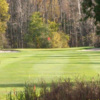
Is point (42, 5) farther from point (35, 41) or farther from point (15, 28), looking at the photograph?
point (35, 41)

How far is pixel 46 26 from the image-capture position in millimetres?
67938

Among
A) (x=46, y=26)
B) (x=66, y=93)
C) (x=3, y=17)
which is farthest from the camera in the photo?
(x=46, y=26)

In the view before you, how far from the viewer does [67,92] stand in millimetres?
8992

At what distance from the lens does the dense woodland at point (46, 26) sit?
67.4 m

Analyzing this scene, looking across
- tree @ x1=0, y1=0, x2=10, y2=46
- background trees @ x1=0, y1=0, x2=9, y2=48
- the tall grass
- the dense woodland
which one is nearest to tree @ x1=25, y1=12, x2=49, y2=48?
the dense woodland

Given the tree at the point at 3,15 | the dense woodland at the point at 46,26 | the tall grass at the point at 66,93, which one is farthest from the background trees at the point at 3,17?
the tall grass at the point at 66,93

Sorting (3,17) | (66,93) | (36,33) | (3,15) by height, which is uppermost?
(3,15)

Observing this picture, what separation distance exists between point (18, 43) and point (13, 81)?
6000 cm

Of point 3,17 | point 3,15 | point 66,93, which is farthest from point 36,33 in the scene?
point 66,93

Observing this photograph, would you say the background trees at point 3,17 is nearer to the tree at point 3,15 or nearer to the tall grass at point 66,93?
the tree at point 3,15

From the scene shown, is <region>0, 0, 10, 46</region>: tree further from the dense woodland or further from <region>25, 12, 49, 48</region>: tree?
<region>25, 12, 49, 48</region>: tree

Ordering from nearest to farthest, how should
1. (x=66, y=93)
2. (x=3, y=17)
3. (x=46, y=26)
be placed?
(x=66, y=93), (x=3, y=17), (x=46, y=26)

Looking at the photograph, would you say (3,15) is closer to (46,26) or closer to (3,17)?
(3,17)

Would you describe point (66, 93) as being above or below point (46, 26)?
below
